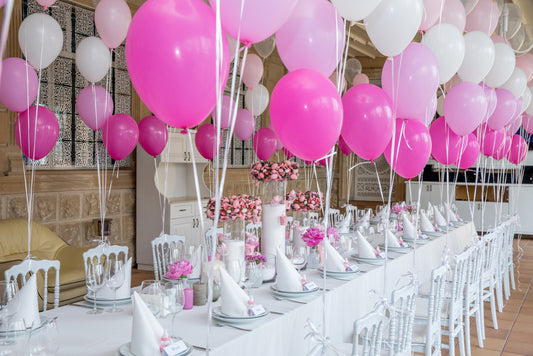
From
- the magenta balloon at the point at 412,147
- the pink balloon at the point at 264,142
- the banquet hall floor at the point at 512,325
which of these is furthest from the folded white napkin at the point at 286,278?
the pink balloon at the point at 264,142

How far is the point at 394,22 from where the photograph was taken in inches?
102

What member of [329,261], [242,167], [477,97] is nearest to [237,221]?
[329,261]

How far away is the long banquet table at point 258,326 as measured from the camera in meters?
1.99

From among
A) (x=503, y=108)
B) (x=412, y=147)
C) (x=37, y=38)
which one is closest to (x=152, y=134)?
(x=37, y=38)

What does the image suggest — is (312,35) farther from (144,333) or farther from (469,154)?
(469,154)

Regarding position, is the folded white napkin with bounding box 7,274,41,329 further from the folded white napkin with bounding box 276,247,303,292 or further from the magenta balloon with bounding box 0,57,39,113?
the magenta balloon with bounding box 0,57,39,113

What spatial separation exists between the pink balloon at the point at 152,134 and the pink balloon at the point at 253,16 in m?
3.74

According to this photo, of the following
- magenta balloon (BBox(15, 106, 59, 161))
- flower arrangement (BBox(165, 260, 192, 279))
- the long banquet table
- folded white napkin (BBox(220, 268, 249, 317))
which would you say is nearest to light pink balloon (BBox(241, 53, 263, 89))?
magenta balloon (BBox(15, 106, 59, 161))

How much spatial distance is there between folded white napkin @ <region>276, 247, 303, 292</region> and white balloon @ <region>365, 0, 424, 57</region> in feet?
4.29

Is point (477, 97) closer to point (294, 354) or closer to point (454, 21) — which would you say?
point (454, 21)

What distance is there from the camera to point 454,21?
3.85m

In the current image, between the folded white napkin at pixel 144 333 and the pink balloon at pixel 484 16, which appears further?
the pink balloon at pixel 484 16

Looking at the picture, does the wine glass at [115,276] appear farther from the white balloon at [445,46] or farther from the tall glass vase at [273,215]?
the white balloon at [445,46]

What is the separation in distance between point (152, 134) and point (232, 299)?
11.3 feet
